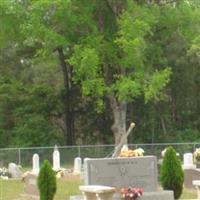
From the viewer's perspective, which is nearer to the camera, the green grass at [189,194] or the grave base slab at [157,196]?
the grave base slab at [157,196]

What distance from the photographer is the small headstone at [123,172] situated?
55.4ft

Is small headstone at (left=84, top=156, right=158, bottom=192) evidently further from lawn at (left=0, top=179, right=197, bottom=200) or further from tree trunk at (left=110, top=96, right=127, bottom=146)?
tree trunk at (left=110, top=96, right=127, bottom=146)

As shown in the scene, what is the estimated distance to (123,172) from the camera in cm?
1708

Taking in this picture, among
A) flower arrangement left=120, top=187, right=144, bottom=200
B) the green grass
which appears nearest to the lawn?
the green grass

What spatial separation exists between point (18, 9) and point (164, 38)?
8.83 meters

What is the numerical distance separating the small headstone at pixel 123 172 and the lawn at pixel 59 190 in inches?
112

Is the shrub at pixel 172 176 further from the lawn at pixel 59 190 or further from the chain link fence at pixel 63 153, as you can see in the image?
the chain link fence at pixel 63 153

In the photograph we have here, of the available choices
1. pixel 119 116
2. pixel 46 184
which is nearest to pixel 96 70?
pixel 119 116

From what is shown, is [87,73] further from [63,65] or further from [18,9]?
[63,65]

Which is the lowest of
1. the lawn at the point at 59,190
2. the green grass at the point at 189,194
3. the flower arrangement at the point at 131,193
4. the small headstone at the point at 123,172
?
the green grass at the point at 189,194

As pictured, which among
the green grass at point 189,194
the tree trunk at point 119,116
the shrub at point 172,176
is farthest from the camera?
the tree trunk at point 119,116

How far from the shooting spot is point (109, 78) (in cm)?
4003

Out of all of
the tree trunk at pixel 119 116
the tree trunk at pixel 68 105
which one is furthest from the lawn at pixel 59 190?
the tree trunk at pixel 68 105

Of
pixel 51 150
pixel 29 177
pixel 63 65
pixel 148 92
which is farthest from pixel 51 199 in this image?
pixel 63 65
